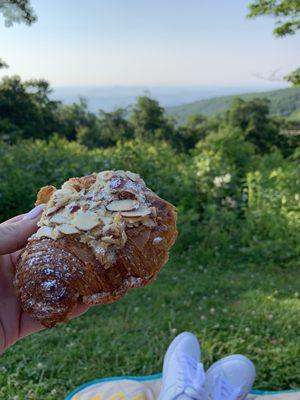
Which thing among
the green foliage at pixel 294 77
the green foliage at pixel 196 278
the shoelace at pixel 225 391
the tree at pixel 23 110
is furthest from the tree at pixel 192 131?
the shoelace at pixel 225 391

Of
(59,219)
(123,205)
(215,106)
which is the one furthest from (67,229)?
(215,106)

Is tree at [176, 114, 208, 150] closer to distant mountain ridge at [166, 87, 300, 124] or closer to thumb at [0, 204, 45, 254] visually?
distant mountain ridge at [166, 87, 300, 124]

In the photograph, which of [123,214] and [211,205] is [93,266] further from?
[211,205]

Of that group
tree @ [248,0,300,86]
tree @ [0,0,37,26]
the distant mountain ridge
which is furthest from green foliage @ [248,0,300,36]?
the distant mountain ridge

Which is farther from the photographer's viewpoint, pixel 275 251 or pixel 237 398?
pixel 275 251

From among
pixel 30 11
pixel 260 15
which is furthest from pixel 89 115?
pixel 30 11

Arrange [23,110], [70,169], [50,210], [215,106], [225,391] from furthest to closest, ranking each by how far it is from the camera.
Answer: [215,106] → [23,110] → [70,169] → [225,391] → [50,210]

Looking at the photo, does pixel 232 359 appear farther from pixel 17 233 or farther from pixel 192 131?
pixel 192 131
